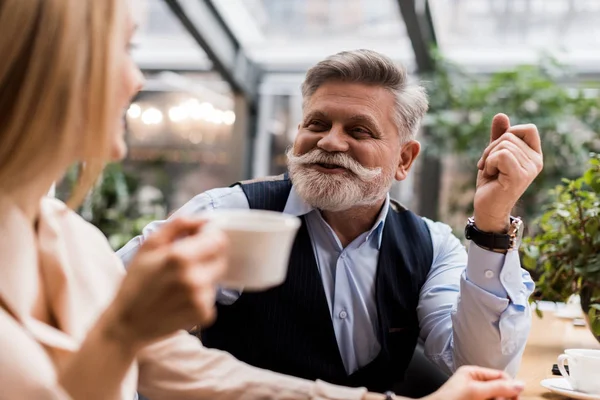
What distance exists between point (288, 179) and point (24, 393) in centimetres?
128

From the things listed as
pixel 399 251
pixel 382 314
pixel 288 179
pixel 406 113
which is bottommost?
pixel 382 314

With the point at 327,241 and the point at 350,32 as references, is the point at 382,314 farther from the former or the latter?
the point at 350,32

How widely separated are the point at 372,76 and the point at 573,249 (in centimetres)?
69

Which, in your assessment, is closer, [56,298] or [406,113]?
[56,298]

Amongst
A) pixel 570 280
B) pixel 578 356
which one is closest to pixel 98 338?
pixel 578 356

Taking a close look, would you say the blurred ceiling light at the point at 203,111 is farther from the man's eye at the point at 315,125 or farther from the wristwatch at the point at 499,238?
the wristwatch at the point at 499,238

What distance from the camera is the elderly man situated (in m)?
1.59

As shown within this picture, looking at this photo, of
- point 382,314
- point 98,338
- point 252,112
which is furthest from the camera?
point 252,112

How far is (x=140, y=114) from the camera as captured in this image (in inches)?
298

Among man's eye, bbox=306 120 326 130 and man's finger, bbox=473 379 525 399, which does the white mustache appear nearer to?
man's eye, bbox=306 120 326 130

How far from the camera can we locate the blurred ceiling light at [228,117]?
24.1ft

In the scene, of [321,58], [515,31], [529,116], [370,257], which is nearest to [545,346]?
[370,257]

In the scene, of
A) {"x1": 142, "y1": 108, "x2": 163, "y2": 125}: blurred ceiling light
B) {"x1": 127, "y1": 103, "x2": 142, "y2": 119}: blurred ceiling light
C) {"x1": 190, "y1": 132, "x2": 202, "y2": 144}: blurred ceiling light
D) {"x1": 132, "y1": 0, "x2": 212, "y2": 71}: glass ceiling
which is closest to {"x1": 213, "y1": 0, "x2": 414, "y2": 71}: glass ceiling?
{"x1": 132, "y1": 0, "x2": 212, "y2": 71}: glass ceiling

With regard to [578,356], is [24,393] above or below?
above
